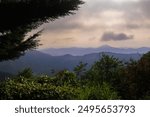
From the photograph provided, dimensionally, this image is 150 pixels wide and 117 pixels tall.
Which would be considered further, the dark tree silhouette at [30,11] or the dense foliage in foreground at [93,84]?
the dark tree silhouette at [30,11]

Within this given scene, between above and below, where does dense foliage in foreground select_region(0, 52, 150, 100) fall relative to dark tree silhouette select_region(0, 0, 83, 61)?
below

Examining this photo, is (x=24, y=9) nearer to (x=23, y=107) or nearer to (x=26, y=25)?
(x=26, y=25)

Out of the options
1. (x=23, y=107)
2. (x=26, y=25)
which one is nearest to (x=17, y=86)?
(x=23, y=107)

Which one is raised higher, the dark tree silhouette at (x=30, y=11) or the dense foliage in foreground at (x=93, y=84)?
the dark tree silhouette at (x=30, y=11)

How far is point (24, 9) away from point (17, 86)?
7.28 metres

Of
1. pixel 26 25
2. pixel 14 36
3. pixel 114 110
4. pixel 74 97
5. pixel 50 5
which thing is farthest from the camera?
pixel 14 36

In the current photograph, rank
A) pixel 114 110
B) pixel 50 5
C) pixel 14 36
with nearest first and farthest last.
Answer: pixel 114 110 → pixel 50 5 → pixel 14 36

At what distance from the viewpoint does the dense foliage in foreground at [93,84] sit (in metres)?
16.7

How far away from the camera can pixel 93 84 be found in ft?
65.8

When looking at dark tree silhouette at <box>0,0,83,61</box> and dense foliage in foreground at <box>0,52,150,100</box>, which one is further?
dark tree silhouette at <box>0,0,83,61</box>

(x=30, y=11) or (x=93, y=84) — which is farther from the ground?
(x=30, y=11)

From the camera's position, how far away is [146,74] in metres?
19.9

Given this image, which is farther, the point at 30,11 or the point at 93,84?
the point at 30,11

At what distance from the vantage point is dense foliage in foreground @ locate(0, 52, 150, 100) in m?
16.7
